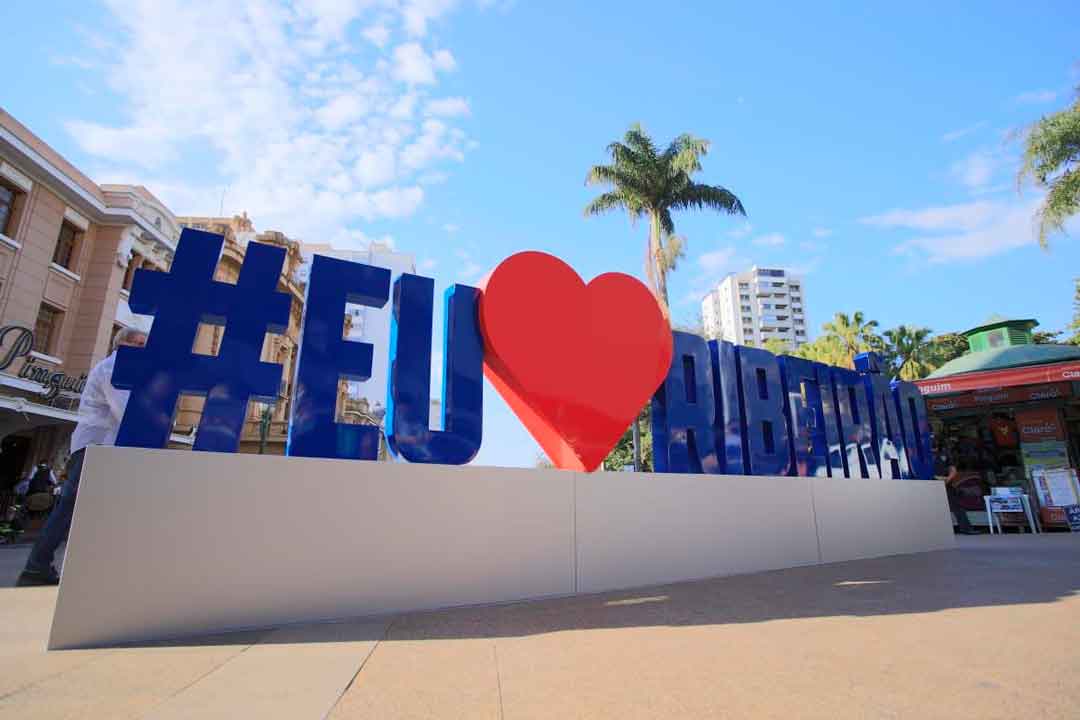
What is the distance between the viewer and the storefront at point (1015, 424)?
15.4 meters

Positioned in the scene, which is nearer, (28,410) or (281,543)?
(281,543)

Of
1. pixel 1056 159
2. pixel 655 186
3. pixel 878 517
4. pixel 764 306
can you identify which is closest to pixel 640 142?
pixel 655 186

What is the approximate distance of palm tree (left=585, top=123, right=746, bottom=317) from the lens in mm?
22000

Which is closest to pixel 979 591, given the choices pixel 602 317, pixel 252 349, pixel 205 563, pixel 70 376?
pixel 602 317

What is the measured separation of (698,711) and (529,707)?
670 millimetres

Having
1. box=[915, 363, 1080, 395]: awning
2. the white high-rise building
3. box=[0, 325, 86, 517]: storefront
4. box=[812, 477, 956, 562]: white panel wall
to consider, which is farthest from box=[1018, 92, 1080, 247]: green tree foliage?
the white high-rise building

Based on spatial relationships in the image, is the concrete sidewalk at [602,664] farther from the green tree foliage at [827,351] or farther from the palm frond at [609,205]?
the green tree foliage at [827,351]

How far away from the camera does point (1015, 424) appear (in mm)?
17453

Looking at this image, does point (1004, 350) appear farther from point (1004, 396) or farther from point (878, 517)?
point (878, 517)

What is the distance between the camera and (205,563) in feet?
12.3

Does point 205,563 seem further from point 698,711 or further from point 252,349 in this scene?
point 698,711

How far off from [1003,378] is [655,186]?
1311 cm

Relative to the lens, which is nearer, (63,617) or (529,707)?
(529,707)

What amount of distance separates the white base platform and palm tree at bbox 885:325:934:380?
27920 millimetres
